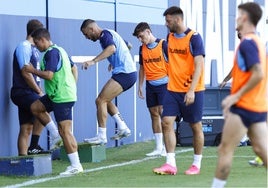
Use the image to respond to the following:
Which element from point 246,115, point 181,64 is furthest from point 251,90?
point 181,64

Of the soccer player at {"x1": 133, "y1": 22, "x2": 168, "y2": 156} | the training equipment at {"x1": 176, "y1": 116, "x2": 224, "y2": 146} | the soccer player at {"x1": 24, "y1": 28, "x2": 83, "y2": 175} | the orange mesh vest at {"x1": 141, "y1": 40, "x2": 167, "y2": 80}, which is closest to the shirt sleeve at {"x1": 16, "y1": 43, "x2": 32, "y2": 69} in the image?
the soccer player at {"x1": 24, "y1": 28, "x2": 83, "y2": 175}

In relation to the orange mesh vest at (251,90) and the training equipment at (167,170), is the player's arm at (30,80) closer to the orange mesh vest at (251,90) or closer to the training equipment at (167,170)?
the training equipment at (167,170)

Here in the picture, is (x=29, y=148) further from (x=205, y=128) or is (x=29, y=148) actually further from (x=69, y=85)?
(x=205, y=128)

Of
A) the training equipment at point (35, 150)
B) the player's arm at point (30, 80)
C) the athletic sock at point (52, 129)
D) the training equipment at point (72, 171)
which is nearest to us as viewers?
the training equipment at point (72, 171)

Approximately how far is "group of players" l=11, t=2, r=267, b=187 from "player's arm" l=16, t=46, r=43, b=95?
0.6 inches

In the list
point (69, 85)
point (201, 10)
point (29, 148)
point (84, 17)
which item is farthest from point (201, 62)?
point (201, 10)

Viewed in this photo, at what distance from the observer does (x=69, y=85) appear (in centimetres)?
1297

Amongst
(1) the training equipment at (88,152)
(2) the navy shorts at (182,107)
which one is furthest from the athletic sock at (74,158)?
(1) the training equipment at (88,152)

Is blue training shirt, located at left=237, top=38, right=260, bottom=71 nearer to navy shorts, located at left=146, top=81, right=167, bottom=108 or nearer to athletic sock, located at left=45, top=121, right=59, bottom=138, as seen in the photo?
athletic sock, located at left=45, top=121, right=59, bottom=138

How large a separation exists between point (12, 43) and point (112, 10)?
3739mm

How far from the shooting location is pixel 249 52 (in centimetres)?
921

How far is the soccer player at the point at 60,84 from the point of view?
41.9ft

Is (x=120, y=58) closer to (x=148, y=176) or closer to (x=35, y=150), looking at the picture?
(x=35, y=150)

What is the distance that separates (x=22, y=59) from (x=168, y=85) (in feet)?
7.85
